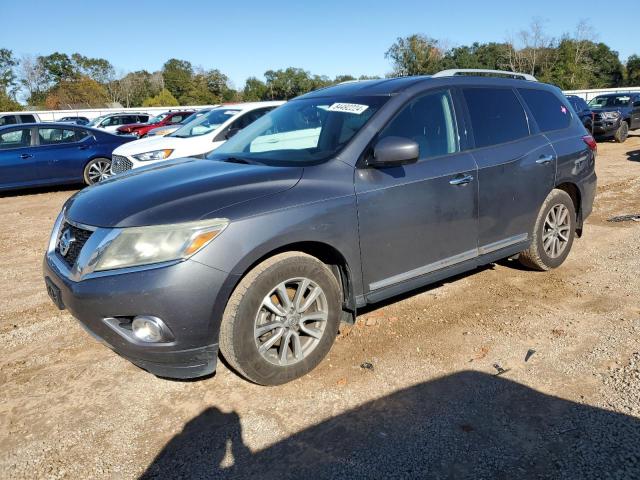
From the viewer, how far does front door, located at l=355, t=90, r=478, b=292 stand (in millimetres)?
3248

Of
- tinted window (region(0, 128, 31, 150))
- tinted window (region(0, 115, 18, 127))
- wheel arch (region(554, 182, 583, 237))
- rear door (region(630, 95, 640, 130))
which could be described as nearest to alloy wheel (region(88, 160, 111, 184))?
tinted window (region(0, 128, 31, 150))

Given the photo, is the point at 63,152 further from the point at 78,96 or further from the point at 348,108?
the point at 78,96

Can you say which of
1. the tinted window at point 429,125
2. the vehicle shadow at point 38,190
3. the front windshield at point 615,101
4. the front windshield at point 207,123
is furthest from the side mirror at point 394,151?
the front windshield at point 615,101

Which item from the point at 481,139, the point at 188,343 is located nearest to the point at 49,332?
the point at 188,343

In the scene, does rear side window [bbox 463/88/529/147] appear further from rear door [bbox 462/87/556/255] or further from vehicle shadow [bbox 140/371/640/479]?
vehicle shadow [bbox 140/371/640/479]

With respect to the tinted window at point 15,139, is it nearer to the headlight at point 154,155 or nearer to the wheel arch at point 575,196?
the headlight at point 154,155

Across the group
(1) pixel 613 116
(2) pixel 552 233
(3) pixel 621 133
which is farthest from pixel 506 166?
(3) pixel 621 133

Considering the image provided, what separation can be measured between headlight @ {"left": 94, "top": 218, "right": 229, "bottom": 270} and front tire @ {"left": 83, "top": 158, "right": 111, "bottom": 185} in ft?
29.1

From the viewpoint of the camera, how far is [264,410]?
2799mm

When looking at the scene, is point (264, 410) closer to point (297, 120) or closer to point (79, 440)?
point (79, 440)

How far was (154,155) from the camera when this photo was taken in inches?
328

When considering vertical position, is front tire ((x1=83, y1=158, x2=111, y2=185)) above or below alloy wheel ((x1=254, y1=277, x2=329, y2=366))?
above

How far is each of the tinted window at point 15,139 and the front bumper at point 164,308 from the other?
29.0ft

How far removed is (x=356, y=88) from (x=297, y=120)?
53 centimetres
